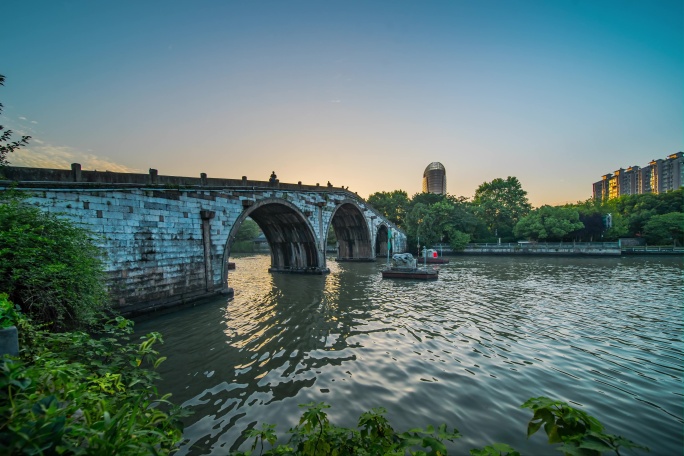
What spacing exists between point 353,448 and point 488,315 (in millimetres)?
10908

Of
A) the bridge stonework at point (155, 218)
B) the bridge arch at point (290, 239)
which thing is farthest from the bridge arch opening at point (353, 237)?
the bridge stonework at point (155, 218)

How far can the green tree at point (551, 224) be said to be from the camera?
48875 mm

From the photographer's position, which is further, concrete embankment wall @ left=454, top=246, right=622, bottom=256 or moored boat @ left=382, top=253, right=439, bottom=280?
concrete embankment wall @ left=454, top=246, right=622, bottom=256

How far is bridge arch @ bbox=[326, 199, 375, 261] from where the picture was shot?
40.2 metres

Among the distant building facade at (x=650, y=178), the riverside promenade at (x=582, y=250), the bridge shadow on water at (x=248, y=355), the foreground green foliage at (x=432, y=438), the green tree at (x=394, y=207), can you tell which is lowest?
the bridge shadow on water at (x=248, y=355)

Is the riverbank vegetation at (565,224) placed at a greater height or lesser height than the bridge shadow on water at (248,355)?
greater

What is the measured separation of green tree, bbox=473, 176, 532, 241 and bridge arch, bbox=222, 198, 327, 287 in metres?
45.9

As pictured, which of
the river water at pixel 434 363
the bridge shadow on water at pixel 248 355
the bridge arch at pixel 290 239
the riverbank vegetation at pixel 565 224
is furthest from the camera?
the riverbank vegetation at pixel 565 224

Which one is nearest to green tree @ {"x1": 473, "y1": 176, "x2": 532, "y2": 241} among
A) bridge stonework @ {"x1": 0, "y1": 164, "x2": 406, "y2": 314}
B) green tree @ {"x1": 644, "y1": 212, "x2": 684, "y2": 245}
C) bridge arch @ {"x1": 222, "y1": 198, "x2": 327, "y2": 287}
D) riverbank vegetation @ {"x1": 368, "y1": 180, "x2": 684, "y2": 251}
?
riverbank vegetation @ {"x1": 368, "y1": 180, "x2": 684, "y2": 251}

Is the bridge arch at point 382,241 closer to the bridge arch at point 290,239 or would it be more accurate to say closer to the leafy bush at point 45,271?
the bridge arch at point 290,239

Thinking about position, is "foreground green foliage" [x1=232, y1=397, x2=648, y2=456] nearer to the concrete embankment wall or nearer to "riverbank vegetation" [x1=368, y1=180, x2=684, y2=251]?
"riverbank vegetation" [x1=368, y1=180, x2=684, y2=251]

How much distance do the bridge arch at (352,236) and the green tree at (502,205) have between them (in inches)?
1262

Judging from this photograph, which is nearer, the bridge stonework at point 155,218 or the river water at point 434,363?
the river water at point 434,363

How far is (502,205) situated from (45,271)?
71824 millimetres
